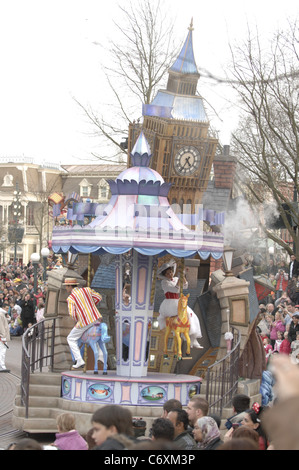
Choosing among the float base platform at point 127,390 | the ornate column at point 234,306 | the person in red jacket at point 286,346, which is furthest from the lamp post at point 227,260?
the float base platform at point 127,390

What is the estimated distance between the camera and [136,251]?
14.2 m

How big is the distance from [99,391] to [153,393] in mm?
852

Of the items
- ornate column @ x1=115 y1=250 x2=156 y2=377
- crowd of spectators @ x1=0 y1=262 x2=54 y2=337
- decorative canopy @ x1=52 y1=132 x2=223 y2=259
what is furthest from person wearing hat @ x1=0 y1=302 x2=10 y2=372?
ornate column @ x1=115 y1=250 x2=156 y2=377

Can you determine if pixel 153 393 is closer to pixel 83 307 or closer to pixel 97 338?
pixel 97 338

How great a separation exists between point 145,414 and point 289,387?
1028cm

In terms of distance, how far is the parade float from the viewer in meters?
13.5

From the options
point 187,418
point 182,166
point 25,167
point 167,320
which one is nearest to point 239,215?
point 182,166

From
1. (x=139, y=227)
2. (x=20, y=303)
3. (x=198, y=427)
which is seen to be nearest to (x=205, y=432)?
(x=198, y=427)

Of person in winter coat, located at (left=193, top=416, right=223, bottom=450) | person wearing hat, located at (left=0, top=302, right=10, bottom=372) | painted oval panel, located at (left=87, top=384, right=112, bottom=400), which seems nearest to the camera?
person in winter coat, located at (left=193, top=416, right=223, bottom=450)

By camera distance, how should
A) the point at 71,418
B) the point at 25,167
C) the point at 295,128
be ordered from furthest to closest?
the point at 25,167, the point at 295,128, the point at 71,418

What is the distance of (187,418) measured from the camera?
8.00 metres

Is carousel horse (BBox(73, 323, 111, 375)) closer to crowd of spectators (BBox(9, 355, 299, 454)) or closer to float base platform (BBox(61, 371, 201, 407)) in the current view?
float base platform (BBox(61, 371, 201, 407))

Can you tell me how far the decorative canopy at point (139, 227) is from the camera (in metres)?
13.5
